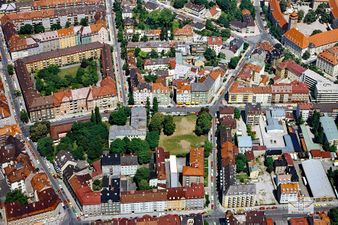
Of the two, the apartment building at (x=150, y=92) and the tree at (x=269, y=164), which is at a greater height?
the apartment building at (x=150, y=92)

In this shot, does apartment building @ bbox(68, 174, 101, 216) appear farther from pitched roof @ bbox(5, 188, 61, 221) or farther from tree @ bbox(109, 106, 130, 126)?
tree @ bbox(109, 106, 130, 126)

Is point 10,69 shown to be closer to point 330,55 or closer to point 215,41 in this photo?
point 215,41

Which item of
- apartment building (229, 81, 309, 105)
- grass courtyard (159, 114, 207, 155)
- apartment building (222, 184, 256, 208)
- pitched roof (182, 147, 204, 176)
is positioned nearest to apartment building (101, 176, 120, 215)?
pitched roof (182, 147, 204, 176)

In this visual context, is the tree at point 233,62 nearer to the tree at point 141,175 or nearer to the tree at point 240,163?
the tree at point 240,163

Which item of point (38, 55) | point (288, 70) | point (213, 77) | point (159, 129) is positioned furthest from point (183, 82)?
point (38, 55)

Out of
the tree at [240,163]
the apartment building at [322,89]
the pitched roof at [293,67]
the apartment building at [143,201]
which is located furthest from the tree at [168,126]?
the pitched roof at [293,67]

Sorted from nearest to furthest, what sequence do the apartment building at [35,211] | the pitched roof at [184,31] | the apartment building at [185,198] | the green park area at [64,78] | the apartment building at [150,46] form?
the apartment building at [35,211] → the apartment building at [185,198] → the green park area at [64,78] → the apartment building at [150,46] → the pitched roof at [184,31]

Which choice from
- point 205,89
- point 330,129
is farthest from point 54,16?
point 330,129

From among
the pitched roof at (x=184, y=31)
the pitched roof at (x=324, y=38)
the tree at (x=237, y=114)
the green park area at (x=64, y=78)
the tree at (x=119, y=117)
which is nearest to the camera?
the tree at (x=119, y=117)
